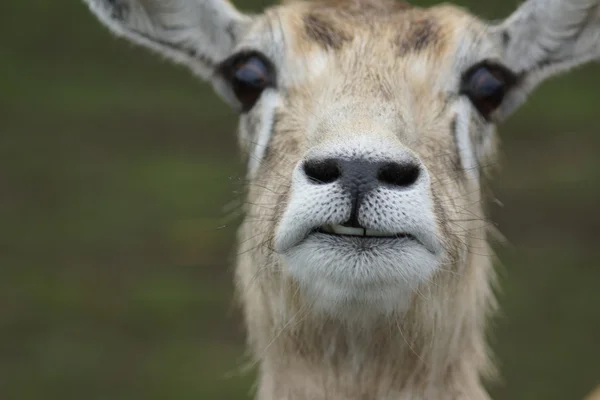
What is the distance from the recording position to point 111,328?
520 inches

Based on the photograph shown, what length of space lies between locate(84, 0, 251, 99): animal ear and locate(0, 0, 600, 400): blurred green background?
4505 mm

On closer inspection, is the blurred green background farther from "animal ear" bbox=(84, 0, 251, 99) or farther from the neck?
the neck

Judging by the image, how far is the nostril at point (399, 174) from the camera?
5.21m

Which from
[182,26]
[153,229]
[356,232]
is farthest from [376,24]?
[153,229]

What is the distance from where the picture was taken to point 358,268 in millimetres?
5332

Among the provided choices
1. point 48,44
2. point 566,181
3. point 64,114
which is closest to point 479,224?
point 566,181

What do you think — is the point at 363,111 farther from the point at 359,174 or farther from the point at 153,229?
the point at 153,229

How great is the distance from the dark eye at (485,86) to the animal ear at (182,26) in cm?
146

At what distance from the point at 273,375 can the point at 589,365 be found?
279 inches

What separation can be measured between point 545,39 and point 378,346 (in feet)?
6.98

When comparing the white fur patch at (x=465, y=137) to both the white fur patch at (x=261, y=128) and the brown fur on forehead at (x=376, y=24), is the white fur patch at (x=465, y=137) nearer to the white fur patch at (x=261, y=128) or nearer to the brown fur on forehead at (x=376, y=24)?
the brown fur on forehead at (x=376, y=24)

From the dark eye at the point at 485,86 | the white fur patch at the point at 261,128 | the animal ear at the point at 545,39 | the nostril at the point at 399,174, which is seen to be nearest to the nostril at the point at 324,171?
the nostril at the point at 399,174

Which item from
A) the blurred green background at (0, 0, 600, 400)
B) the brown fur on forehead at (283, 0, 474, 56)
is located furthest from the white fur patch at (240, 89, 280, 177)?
the blurred green background at (0, 0, 600, 400)

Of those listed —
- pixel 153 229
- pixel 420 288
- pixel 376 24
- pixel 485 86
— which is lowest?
pixel 420 288
